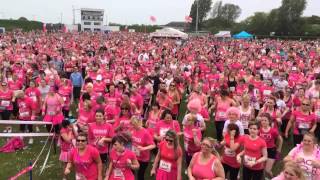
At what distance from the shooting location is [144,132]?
254 inches

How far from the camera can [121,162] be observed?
5309 millimetres

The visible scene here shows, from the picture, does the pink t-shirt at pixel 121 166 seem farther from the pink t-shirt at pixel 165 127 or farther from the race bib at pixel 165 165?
the pink t-shirt at pixel 165 127

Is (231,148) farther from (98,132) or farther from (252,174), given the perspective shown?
(98,132)

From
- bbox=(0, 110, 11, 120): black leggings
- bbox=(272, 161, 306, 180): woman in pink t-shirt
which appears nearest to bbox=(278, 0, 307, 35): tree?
bbox=(0, 110, 11, 120): black leggings

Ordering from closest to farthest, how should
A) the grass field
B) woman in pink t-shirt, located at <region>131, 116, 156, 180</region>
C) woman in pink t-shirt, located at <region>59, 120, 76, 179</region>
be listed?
1. woman in pink t-shirt, located at <region>131, 116, 156, 180</region>
2. woman in pink t-shirt, located at <region>59, 120, 76, 179</region>
3. the grass field

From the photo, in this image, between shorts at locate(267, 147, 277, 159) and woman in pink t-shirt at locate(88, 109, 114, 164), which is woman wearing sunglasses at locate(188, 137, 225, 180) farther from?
shorts at locate(267, 147, 277, 159)

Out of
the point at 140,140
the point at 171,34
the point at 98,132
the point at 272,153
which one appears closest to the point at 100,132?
the point at 98,132

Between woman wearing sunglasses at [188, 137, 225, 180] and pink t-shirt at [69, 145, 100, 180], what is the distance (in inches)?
54.4

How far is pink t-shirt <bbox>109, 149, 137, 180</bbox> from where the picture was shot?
532 cm

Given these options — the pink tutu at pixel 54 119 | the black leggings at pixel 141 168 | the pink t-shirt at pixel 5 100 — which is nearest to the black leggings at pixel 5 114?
the pink t-shirt at pixel 5 100

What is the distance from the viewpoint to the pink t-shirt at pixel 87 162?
18.0ft

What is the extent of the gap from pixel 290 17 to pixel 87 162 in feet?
245

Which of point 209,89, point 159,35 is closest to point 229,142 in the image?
point 209,89

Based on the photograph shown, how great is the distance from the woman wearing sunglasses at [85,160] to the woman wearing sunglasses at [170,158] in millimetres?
901
